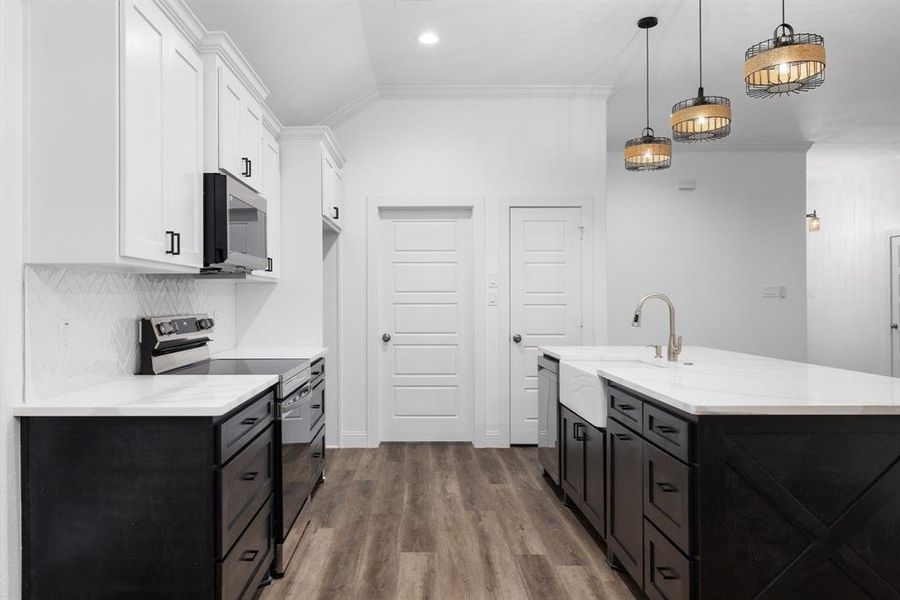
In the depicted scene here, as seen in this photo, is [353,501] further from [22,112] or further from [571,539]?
[22,112]

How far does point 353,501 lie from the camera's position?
3299 millimetres

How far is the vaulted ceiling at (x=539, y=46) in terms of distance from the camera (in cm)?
329

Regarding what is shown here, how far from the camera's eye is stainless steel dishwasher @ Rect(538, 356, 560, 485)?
3316mm

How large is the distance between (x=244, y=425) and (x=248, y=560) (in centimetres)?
50

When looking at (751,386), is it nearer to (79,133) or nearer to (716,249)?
(79,133)

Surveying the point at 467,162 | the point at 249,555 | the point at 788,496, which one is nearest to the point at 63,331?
the point at 249,555

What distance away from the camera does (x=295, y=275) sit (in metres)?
3.69

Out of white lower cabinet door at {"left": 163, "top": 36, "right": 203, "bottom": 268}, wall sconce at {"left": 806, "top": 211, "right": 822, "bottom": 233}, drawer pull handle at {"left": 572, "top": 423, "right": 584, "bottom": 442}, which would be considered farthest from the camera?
wall sconce at {"left": 806, "top": 211, "right": 822, "bottom": 233}

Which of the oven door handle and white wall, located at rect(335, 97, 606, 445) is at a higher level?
white wall, located at rect(335, 97, 606, 445)

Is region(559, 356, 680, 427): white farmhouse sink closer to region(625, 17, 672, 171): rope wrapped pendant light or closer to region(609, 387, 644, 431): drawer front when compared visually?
region(609, 387, 644, 431): drawer front

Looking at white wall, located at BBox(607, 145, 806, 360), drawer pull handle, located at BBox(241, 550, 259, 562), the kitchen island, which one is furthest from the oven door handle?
white wall, located at BBox(607, 145, 806, 360)

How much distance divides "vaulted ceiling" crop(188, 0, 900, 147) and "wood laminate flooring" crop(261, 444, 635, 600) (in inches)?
110

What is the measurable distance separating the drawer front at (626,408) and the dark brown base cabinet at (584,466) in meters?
0.18

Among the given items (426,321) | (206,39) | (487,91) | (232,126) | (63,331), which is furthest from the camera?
(426,321)
